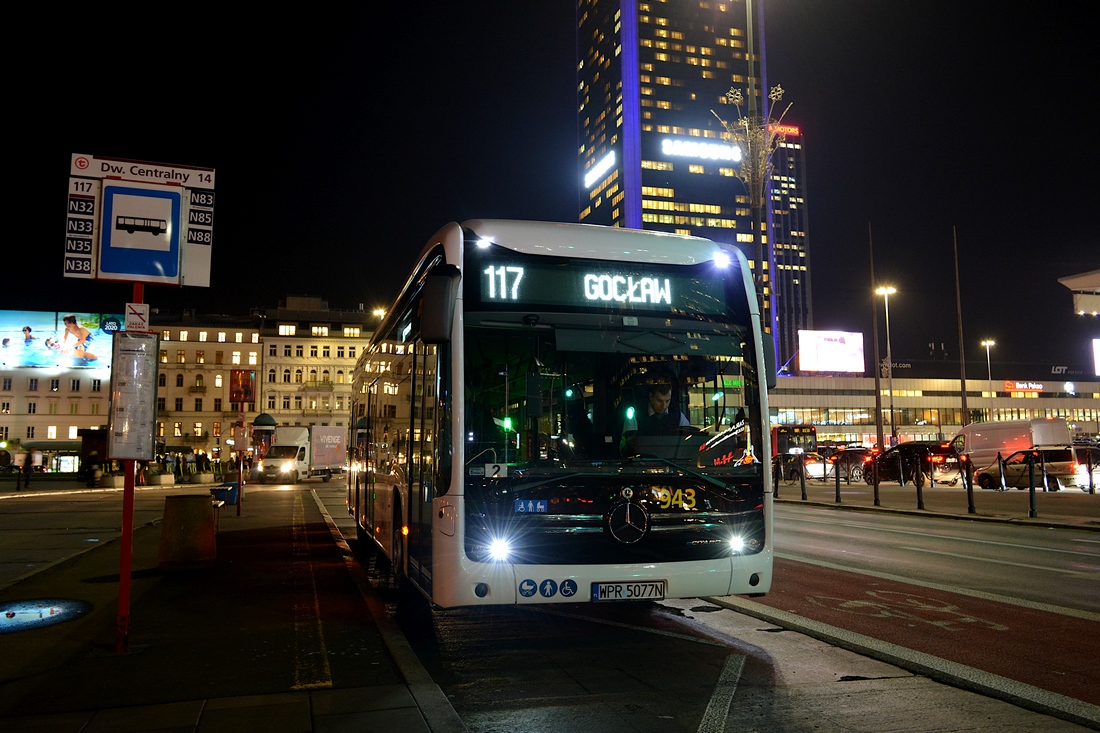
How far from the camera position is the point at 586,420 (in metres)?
7.06

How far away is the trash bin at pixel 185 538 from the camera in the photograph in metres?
12.0

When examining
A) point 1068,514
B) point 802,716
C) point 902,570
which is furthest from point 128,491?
point 1068,514

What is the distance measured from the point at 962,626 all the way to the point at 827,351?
218 feet

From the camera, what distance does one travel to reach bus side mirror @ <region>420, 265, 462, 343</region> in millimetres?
6723

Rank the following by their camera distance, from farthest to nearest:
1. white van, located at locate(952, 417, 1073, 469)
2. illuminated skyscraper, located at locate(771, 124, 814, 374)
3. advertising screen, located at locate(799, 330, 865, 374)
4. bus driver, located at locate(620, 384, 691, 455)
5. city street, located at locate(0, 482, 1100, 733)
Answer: illuminated skyscraper, located at locate(771, 124, 814, 374) → advertising screen, located at locate(799, 330, 865, 374) → white van, located at locate(952, 417, 1073, 469) → bus driver, located at locate(620, 384, 691, 455) → city street, located at locate(0, 482, 1100, 733)

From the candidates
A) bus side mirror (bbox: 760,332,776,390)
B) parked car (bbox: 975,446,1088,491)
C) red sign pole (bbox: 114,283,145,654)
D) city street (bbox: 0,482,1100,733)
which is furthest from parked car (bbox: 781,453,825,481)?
red sign pole (bbox: 114,283,145,654)

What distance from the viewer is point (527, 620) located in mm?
8719

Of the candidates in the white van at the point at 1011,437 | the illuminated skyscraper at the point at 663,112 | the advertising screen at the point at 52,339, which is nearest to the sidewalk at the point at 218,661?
the white van at the point at 1011,437

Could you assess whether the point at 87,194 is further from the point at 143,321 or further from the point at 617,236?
the point at 617,236

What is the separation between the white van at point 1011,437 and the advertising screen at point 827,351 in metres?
35.6

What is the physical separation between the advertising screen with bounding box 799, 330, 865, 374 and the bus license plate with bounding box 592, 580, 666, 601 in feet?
218

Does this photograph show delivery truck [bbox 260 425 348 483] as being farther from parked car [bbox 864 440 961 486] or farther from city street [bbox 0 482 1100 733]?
city street [bbox 0 482 1100 733]

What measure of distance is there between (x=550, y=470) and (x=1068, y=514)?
16.9 meters

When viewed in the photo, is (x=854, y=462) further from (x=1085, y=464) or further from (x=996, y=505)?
(x=996, y=505)
